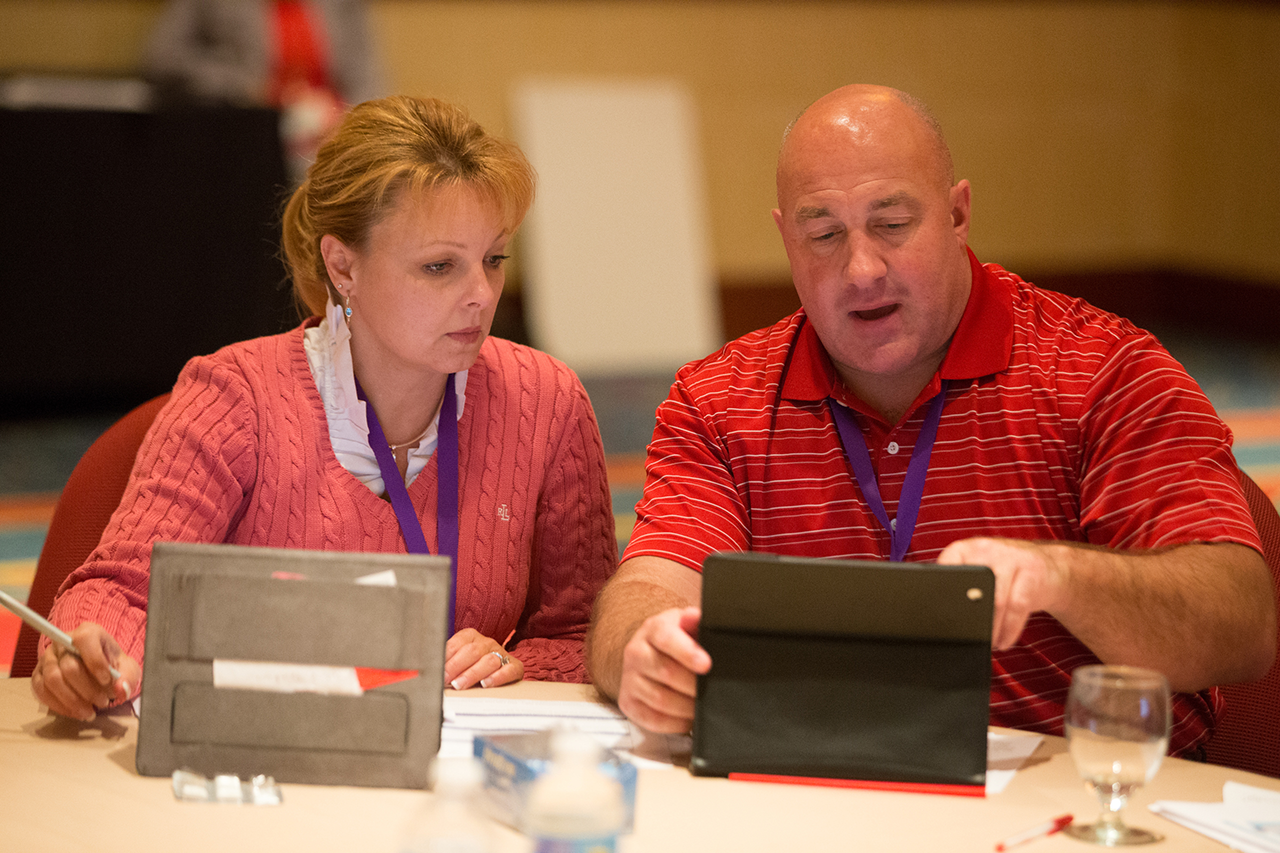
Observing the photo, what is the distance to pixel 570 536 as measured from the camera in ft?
7.30

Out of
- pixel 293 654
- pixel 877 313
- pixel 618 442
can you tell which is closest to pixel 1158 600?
pixel 877 313

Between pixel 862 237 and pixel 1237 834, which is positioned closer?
pixel 1237 834

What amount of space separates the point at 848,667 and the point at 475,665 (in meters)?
0.60

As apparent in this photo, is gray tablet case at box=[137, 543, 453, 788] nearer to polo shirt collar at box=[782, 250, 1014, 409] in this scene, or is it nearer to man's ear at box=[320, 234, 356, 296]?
polo shirt collar at box=[782, 250, 1014, 409]

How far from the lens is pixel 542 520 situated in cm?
223

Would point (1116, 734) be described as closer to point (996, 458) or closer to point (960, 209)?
point (996, 458)

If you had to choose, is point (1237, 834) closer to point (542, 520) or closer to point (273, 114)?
point (542, 520)

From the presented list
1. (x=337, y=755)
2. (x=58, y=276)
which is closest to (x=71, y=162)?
A: (x=58, y=276)

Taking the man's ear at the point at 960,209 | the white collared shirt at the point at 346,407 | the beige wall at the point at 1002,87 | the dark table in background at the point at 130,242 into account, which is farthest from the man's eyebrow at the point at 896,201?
the beige wall at the point at 1002,87

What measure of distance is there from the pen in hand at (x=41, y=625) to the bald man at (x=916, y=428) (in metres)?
0.59

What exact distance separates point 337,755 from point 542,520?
874 mm

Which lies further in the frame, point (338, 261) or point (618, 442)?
point (618, 442)

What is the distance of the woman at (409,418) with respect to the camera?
205 cm

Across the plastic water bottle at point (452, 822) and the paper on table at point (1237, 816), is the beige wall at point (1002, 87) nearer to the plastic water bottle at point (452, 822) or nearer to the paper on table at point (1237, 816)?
the paper on table at point (1237, 816)
